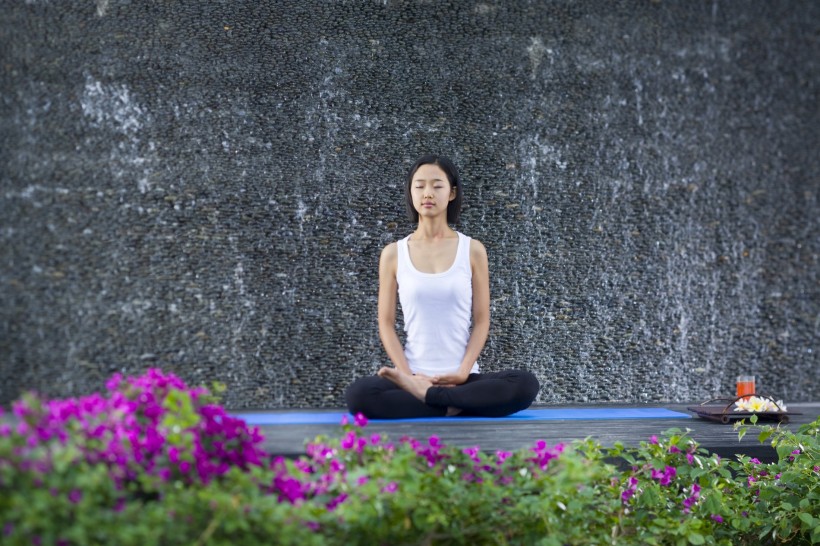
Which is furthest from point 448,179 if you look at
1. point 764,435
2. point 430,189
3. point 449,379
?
point 764,435

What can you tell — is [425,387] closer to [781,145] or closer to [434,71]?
[434,71]

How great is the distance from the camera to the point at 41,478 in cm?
130

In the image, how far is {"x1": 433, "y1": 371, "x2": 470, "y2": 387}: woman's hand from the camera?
2.91 metres

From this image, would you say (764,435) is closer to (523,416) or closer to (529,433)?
(529,433)

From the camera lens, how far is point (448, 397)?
2.85 meters

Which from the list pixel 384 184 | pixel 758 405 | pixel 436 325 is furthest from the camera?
pixel 384 184

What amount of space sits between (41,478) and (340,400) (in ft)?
10.1

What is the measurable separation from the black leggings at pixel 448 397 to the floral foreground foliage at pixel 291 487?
64cm

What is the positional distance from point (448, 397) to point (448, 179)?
0.77 meters

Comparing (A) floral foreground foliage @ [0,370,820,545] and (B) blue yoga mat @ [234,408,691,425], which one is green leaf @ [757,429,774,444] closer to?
(A) floral foreground foliage @ [0,370,820,545]

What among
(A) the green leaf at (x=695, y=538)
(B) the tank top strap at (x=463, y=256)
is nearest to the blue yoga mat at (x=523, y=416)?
(B) the tank top strap at (x=463, y=256)

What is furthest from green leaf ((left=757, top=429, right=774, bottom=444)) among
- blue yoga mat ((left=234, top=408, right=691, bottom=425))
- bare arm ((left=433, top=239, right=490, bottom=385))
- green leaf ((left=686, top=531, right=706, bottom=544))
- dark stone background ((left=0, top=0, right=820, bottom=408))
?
dark stone background ((left=0, top=0, right=820, bottom=408))

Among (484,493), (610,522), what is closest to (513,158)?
(610,522)

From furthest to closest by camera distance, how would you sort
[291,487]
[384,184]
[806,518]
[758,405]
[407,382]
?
[384,184] < [758,405] < [407,382] < [806,518] < [291,487]
